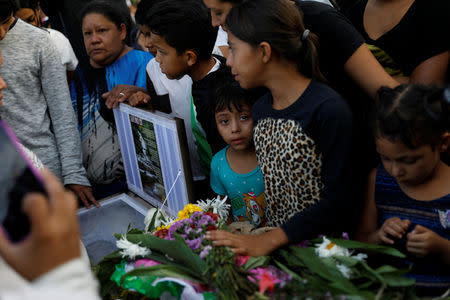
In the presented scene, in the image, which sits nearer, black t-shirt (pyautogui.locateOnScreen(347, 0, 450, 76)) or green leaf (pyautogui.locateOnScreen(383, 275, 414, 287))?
green leaf (pyautogui.locateOnScreen(383, 275, 414, 287))

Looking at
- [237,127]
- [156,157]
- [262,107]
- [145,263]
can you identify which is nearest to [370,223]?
[262,107]

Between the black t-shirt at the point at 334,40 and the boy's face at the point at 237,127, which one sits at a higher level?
the black t-shirt at the point at 334,40

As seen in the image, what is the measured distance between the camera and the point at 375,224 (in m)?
1.61

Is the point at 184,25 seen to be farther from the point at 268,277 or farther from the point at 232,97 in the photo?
the point at 268,277

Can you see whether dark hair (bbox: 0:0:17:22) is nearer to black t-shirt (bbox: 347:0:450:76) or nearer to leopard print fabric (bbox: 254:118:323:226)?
leopard print fabric (bbox: 254:118:323:226)

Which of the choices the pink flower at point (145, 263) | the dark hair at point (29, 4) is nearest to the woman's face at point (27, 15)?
the dark hair at point (29, 4)

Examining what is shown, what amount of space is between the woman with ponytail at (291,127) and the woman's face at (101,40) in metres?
1.40

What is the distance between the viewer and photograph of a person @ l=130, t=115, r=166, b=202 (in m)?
2.20

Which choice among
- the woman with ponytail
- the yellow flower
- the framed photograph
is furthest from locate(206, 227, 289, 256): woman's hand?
the framed photograph

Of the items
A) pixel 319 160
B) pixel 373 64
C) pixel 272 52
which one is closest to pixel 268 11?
pixel 272 52

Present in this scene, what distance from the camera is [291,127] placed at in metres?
1.57

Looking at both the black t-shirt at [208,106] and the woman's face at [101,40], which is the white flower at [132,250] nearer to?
the black t-shirt at [208,106]

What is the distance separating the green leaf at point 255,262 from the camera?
4.40ft

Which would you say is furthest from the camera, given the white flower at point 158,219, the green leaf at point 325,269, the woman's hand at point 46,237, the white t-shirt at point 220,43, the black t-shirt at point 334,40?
the white t-shirt at point 220,43
